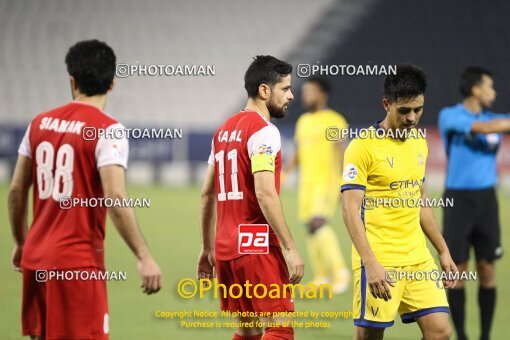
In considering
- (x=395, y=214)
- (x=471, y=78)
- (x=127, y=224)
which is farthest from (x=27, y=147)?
(x=471, y=78)

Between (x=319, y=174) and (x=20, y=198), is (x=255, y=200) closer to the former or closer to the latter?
(x=20, y=198)

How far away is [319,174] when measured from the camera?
10.7m

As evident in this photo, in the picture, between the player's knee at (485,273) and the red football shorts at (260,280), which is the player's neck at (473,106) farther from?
the red football shorts at (260,280)

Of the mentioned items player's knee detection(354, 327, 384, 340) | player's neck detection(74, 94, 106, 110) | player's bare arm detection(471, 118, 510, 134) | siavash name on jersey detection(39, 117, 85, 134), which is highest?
player's bare arm detection(471, 118, 510, 134)

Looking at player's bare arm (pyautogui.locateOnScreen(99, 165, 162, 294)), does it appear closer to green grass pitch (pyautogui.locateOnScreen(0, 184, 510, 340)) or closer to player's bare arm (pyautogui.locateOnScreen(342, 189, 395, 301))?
player's bare arm (pyautogui.locateOnScreen(342, 189, 395, 301))

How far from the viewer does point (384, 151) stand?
547 centimetres

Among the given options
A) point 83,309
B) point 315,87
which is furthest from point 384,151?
point 315,87

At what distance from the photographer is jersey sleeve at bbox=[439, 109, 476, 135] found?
25.3 feet

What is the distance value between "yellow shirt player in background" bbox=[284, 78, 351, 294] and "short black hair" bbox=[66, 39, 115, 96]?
A: 5.78m

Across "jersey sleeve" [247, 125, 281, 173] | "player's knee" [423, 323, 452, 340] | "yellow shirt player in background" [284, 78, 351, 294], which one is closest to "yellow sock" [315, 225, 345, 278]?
"yellow shirt player in background" [284, 78, 351, 294]

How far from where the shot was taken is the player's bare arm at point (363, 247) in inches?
203

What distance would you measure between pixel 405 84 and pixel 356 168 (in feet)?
1.88

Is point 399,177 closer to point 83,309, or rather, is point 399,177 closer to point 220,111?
point 83,309

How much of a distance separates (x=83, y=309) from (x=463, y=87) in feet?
14.7
